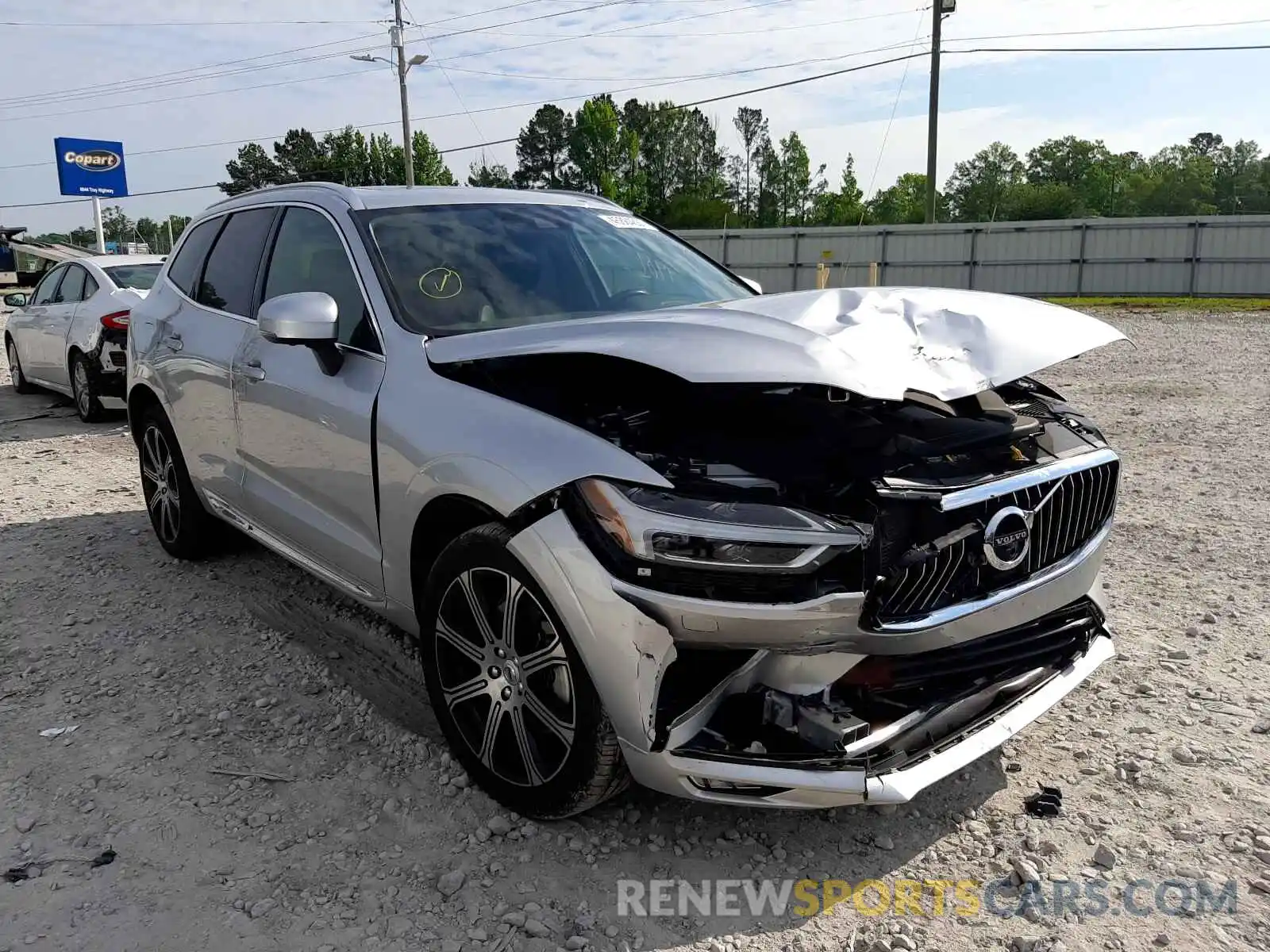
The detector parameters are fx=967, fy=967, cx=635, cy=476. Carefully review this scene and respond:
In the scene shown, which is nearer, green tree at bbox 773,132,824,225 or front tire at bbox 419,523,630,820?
front tire at bbox 419,523,630,820

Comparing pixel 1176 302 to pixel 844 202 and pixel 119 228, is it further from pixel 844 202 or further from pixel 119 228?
pixel 119 228

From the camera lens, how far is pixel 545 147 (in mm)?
94125

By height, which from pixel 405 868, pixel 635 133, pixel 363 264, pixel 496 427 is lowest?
pixel 405 868

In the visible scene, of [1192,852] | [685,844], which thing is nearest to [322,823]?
[685,844]

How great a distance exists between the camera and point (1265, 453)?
7.15 meters

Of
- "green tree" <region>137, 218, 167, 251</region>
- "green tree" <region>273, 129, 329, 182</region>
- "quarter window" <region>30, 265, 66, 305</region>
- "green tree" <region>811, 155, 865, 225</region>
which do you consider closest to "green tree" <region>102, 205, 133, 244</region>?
"green tree" <region>137, 218, 167, 251</region>

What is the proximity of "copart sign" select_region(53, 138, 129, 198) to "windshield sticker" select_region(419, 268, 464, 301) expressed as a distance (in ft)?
108

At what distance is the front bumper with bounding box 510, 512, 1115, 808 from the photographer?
230cm

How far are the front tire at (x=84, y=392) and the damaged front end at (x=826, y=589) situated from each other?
8.43 meters

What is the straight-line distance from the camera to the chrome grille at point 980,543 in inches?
94.4

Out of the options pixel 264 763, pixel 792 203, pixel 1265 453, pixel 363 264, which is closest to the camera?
pixel 264 763

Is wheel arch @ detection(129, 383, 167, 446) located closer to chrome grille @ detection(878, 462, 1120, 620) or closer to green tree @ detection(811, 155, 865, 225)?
chrome grille @ detection(878, 462, 1120, 620)

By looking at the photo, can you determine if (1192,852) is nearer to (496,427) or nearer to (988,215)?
(496,427)

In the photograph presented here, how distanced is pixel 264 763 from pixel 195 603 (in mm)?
1729
